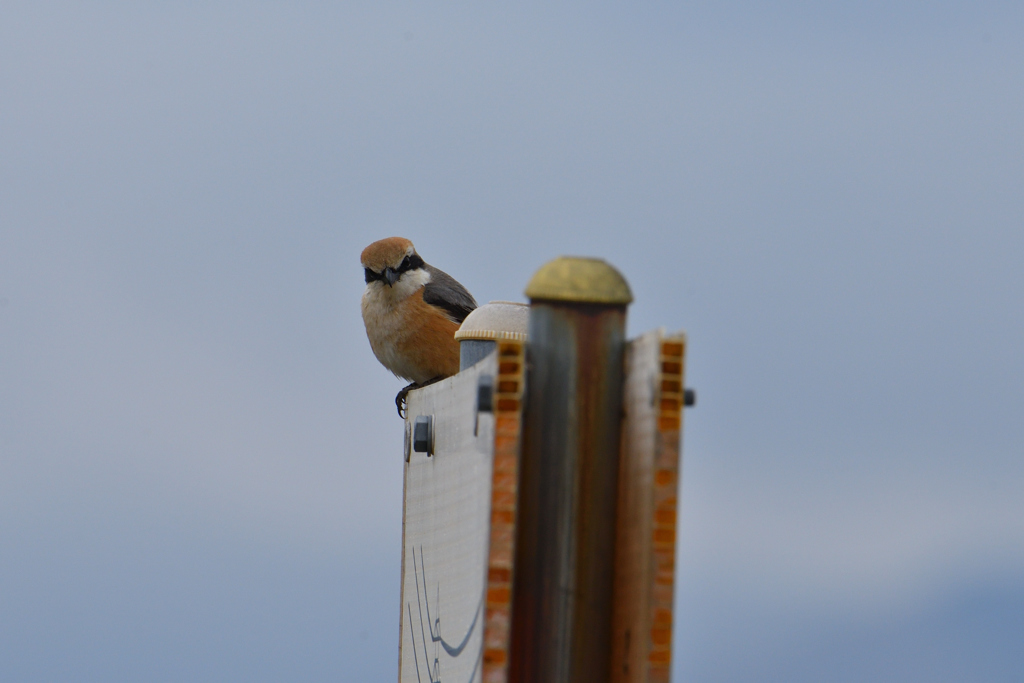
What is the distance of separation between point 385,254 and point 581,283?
4260 mm

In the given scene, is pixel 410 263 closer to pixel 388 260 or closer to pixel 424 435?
pixel 388 260

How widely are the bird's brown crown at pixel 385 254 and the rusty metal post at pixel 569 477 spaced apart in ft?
13.8

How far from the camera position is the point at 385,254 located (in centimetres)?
651

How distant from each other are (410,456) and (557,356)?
6.50 feet

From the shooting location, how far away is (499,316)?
156 inches

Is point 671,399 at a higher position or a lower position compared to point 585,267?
lower

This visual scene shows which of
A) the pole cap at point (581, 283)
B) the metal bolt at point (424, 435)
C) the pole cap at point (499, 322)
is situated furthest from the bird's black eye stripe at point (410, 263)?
the pole cap at point (581, 283)

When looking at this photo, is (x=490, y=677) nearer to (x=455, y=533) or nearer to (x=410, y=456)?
(x=455, y=533)

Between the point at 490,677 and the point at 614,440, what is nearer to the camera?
the point at 490,677

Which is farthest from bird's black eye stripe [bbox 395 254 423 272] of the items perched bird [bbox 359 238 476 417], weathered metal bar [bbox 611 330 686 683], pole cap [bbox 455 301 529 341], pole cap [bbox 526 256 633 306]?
weathered metal bar [bbox 611 330 686 683]

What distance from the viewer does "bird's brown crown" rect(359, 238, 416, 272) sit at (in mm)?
6508

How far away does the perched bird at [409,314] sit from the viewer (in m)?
6.43

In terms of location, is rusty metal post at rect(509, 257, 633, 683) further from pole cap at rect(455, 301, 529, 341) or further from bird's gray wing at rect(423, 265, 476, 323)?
bird's gray wing at rect(423, 265, 476, 323)

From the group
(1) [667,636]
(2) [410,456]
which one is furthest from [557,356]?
(2) [410,456]
